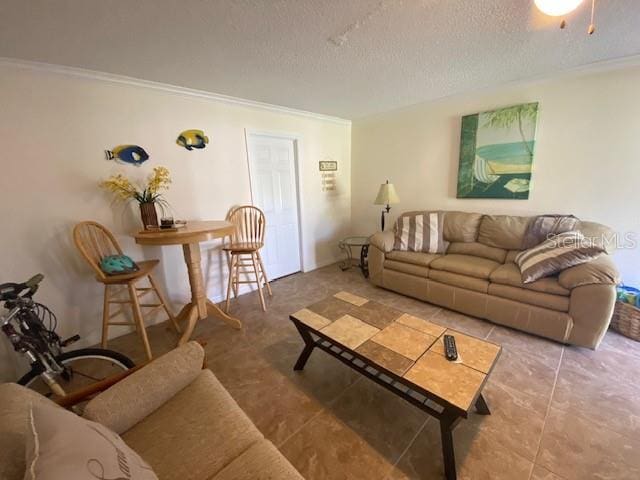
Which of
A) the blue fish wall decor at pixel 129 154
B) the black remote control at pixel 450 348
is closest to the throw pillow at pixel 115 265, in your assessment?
the blue fish wall decor at pixel 129 154

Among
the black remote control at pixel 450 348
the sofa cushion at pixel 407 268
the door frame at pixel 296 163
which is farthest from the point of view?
the door frame at pixel 296 163

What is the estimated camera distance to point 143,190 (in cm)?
243

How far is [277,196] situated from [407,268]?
1890 millimetres

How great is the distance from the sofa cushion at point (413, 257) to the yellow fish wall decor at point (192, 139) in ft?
7.85

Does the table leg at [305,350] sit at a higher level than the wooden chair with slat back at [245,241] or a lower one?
lower

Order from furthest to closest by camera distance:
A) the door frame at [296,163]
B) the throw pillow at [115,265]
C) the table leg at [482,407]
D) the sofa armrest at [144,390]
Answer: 1. the door frame at [296,163]
2. the throw pillow at [115,265]
3. the table leg at [482,407]
4. the sofa armrest at [144,390]

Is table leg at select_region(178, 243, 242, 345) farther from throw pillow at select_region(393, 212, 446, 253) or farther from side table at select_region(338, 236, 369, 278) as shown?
throw pillow at select_region(393, 212, 446, 253)

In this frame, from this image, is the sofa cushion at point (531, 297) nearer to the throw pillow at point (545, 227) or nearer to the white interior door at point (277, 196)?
the throw pillow at point (545, 227)

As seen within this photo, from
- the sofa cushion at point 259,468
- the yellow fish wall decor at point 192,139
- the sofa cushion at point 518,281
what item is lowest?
the sofa cushion at point 259,468

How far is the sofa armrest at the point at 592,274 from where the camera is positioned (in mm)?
1851

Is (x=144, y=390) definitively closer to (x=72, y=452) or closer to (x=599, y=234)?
(x=72, y=452)

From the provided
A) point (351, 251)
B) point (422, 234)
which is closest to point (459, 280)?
point (422, 234)

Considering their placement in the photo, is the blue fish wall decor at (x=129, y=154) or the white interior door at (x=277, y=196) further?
the white interior door at (x=277, y=196)

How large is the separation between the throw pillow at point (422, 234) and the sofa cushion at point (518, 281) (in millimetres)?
691
